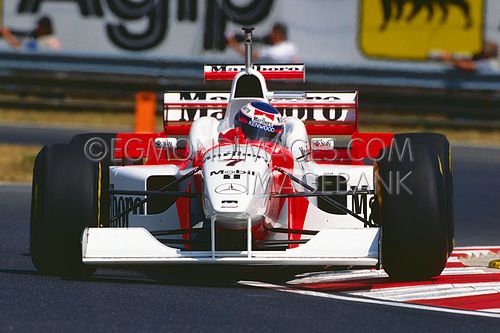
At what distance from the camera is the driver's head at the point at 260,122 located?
1034cm

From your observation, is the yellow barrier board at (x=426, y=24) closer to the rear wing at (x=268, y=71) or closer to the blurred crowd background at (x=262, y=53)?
the blurred crowd background at (x=262, y=53)

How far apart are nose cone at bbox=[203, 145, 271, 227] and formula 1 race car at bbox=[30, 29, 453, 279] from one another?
10 mm

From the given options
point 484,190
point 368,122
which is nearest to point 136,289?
point 484,190

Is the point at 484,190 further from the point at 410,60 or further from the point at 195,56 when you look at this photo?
the point at 195,56

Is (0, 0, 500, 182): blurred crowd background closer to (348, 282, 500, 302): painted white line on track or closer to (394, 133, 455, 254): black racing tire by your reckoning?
(394, 133, 455, 254): black racing tire

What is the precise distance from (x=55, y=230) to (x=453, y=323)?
113 inches

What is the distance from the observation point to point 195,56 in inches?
949

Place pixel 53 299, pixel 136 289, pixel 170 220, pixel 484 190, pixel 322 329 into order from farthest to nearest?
pixel 484 190 → pixel 170 220 → pixel 136 289 → pixel 53 299 → pixel 322 329

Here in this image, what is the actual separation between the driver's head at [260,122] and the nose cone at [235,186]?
0.79 meters

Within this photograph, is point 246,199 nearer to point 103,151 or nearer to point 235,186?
point 235,186

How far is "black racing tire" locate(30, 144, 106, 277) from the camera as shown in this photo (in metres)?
9.31

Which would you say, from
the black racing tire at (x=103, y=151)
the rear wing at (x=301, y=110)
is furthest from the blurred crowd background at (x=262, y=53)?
the black racing tire at (x=103, y=151)

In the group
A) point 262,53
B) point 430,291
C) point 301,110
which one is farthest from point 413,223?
point 262,53

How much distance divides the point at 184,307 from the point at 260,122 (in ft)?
8.10
